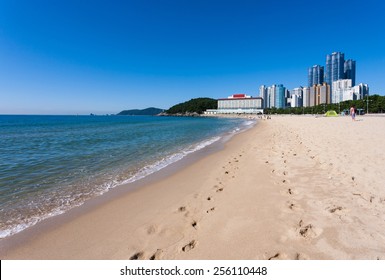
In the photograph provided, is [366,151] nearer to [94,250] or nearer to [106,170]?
[94,250]

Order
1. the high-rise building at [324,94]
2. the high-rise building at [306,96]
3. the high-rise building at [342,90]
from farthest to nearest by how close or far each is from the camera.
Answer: the high-rise building at [306,96] → the high-rise building at [324,94] → the high-rise building at [342,90]

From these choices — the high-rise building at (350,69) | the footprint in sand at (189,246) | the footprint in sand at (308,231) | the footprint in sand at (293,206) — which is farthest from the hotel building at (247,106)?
the footprint in sand at (189,246)

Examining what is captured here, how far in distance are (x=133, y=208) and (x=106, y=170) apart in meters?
4.55

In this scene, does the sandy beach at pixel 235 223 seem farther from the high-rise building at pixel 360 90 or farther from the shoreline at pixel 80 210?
the high-rise building at pixel 360 90

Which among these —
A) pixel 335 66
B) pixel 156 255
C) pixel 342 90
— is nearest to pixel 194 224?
pixel 156 255

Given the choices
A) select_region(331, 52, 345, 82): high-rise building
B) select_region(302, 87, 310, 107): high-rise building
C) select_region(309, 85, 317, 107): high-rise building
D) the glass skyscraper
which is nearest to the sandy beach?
select_region(309, 85, 317, 107): high-rise building

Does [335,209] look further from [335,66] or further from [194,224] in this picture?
[335,66]

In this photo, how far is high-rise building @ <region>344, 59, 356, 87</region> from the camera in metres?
178

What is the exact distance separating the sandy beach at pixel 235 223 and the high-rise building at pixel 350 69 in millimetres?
224721

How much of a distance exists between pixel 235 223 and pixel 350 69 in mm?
233374

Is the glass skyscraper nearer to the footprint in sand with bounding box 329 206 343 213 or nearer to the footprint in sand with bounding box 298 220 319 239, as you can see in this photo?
the footprint in sand with bounding box 329 206 343 213

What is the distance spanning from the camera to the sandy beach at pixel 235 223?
3039 mm
